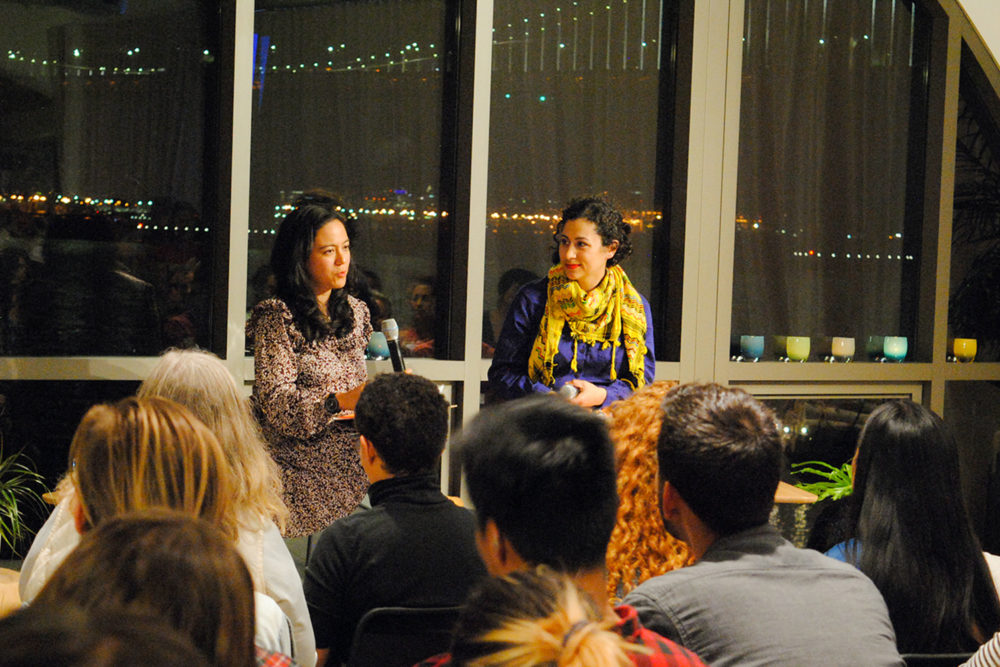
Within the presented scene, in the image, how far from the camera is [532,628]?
838 mm

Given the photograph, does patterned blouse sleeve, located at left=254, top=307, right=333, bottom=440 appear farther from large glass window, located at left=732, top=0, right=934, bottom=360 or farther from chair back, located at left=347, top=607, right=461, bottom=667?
large glass window, located at left=732, top=0, right=934, bottom=360

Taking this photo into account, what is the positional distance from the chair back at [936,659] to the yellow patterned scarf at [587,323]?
174cm

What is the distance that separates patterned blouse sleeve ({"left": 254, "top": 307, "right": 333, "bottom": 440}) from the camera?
3.18 metres

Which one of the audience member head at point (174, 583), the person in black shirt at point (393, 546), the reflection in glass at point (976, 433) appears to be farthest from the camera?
the reflection in glass at point (976, 433)

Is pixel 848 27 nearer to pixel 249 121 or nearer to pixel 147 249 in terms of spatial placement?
pixel 249 121

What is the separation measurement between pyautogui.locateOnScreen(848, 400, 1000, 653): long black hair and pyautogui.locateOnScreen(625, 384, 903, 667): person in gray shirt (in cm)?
45

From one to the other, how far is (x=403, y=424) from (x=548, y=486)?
0.78 meters

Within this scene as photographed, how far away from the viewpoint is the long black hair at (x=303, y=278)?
3.28 meters

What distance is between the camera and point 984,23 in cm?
512

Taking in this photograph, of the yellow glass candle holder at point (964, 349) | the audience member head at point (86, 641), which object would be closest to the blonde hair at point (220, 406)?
the audience member head at point (86, 641)

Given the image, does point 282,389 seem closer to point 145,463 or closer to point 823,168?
point 145,463

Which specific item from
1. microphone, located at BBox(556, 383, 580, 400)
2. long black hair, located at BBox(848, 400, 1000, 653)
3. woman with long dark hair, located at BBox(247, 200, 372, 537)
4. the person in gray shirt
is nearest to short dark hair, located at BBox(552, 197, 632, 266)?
microphone, located at BBox(556, 383, 580, 400)

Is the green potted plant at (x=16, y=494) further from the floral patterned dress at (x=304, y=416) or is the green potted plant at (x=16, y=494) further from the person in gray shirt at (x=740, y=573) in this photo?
the person in gray shirt at (x=740, y=573)

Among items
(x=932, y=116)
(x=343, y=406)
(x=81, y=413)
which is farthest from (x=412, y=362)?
(x=932, y=116)
